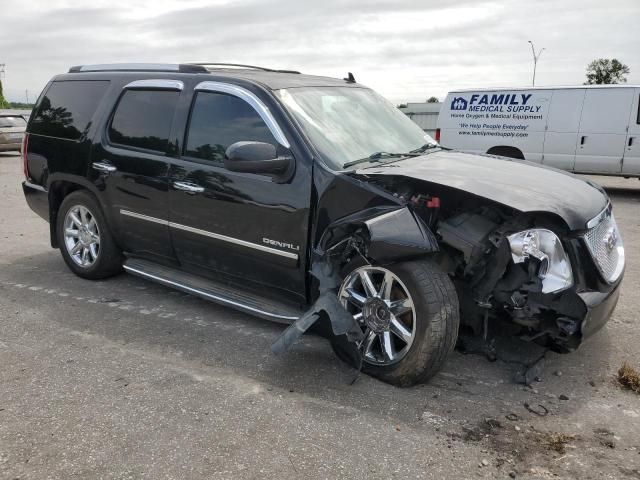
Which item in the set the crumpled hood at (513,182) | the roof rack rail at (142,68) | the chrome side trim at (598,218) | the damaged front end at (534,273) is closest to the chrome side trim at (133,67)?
the roof rack rail at (142,68)

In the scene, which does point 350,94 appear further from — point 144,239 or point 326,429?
point 326,429

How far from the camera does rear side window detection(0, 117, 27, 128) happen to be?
17.9 metres

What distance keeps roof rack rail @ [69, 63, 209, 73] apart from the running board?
1614 mm

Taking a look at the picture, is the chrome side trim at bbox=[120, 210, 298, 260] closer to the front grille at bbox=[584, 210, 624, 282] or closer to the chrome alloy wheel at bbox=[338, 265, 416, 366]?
the chrome alloy wheel at bbox=[338, 265, 416, 366]

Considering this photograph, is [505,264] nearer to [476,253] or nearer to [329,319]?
[476,253]

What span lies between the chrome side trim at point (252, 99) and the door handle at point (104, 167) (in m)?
1.08

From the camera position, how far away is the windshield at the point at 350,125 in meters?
3.81

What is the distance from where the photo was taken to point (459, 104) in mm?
13023

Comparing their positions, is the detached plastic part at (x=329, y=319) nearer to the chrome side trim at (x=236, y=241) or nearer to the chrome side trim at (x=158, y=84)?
the chrome side trim at (x=236, y=241)

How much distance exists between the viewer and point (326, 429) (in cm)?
292

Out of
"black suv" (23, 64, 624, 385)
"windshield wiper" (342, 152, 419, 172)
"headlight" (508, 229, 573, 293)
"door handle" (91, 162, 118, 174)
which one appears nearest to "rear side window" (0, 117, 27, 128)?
"black suv" (23, 64, 624, 385)

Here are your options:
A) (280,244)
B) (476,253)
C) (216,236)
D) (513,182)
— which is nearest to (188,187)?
(216,236)

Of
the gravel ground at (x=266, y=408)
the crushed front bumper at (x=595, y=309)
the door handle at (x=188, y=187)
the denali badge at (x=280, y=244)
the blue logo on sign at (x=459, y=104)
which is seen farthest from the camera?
the blue logo on sign at (x=459, y=104)

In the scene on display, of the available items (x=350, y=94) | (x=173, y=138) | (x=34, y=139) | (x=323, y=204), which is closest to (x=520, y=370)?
(x=323, y=204)
